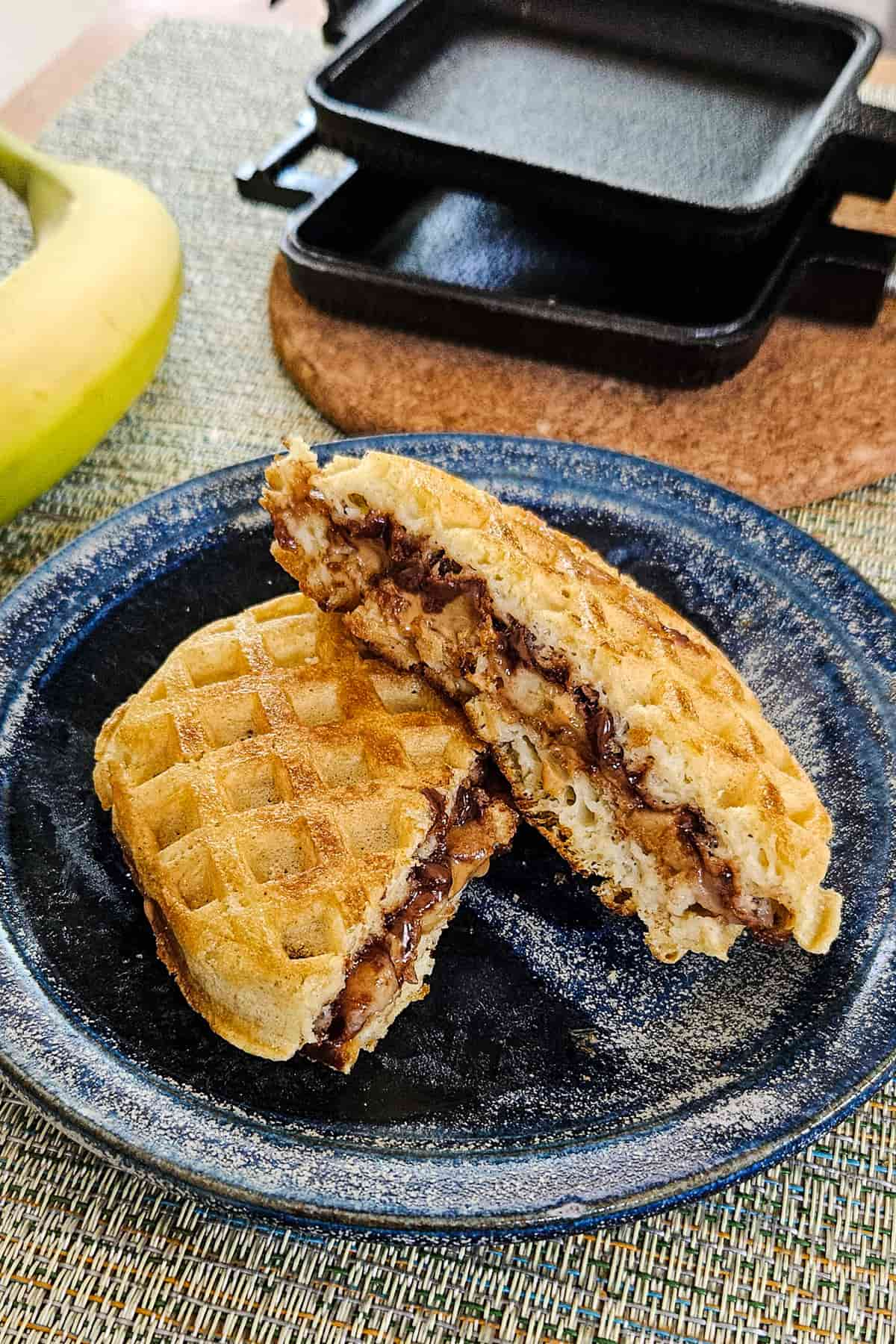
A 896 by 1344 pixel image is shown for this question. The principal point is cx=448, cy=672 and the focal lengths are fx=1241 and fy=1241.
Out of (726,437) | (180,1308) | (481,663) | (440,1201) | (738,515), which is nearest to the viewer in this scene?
(440,1201)

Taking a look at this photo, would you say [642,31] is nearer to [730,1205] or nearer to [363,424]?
[363,424]

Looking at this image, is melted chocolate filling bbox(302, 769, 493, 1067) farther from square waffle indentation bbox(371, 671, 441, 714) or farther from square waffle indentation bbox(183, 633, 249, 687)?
square waffle indentation bbox(183, 633, 249, 687)

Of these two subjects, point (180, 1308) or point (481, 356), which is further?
point (481, 356)

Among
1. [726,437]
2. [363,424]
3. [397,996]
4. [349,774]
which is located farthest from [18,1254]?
[726,437]

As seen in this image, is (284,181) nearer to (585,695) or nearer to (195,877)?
(585,695)

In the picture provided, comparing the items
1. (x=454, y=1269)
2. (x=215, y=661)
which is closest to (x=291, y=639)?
(x=215, y=661)

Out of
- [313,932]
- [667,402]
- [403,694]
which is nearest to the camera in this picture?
[313,932]
